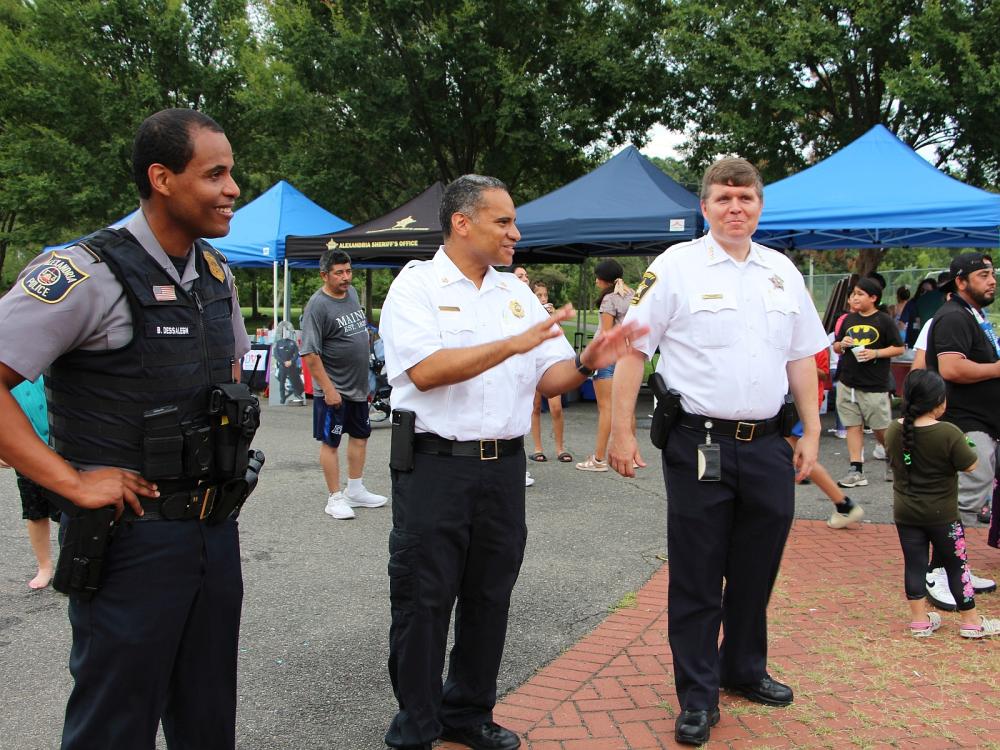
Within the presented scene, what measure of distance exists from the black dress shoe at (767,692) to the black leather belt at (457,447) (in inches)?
60.6

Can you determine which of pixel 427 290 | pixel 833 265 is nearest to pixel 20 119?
pixel 427 290

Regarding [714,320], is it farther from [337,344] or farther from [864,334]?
[864,334]

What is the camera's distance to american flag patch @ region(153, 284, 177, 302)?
2.13 metres

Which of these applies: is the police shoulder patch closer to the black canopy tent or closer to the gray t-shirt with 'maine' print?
the gray t-shirt with 'maine' print

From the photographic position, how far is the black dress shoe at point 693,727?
10.2ft

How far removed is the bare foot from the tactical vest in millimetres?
3228

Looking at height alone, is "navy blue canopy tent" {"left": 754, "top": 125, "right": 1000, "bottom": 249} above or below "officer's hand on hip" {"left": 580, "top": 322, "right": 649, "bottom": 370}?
above

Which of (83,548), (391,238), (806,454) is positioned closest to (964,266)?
(806,454)

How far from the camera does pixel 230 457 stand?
7.34 feet

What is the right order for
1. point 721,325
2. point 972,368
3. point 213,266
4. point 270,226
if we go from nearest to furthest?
point 213,266 < point 721,325 < point 972,368 < point 270,226

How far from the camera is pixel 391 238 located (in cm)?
1237

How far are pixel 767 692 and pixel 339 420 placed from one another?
3.88 m

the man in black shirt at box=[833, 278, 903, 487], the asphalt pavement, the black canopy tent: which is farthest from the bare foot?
the black canopy tent

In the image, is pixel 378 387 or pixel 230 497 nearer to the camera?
pixel 230 497
